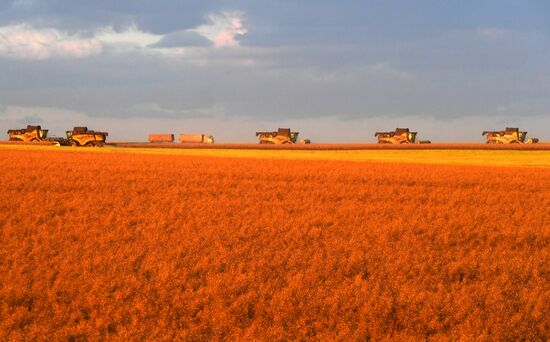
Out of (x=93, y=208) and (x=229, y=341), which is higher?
(x=93, y=208)

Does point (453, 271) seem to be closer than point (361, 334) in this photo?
No

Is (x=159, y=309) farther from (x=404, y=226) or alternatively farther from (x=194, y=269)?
(x=404, y=226)

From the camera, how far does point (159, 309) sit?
9.30 metres

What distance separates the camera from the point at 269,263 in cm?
1155

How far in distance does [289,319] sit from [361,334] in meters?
1.29

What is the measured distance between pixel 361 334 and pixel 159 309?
143 inches

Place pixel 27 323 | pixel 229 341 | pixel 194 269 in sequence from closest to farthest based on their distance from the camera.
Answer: pixel 229 341, pixel 27 323, pixel 194 269

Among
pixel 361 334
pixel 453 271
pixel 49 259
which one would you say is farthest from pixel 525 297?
pixel 49 259

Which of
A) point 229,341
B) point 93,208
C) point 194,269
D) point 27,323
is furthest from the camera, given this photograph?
point 93,208

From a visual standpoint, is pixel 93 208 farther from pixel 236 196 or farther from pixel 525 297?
pixel 525 297

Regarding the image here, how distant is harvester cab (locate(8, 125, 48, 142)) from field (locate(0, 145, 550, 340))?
58.8 metres

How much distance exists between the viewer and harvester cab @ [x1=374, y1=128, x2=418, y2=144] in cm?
7662

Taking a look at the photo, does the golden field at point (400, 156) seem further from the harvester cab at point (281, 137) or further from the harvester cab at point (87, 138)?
the harvester cab at point (281, 137)

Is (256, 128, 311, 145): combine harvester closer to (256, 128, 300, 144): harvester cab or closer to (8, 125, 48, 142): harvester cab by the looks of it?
(256, 128, 300, 144): harvester cab
